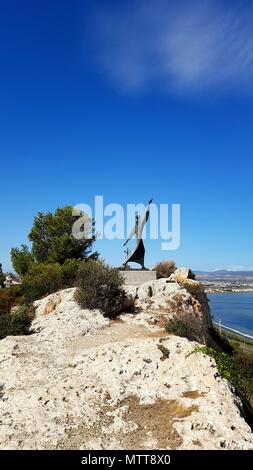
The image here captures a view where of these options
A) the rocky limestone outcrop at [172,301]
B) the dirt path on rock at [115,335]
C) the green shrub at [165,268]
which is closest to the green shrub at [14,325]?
the dirt path on rock at [115,335]

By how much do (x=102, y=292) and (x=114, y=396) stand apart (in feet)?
28.6

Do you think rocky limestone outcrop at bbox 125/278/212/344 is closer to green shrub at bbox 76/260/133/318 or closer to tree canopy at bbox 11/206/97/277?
green shrub at bbox 76/260/133/318

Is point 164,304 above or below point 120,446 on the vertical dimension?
above

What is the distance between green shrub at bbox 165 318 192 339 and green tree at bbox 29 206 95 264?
62.0 ft

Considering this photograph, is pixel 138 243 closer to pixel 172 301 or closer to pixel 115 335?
pixel 172 301

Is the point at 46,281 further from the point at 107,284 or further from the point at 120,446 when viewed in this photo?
the point at 120,446

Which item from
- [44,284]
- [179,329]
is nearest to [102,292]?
[179,329]

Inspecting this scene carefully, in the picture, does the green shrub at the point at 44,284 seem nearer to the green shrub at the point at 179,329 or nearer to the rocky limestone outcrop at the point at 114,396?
the rocky limestone outcrop at the point at 114,396

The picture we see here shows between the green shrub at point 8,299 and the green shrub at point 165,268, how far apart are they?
437 inches

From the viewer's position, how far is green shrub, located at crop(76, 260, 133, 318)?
709 inches

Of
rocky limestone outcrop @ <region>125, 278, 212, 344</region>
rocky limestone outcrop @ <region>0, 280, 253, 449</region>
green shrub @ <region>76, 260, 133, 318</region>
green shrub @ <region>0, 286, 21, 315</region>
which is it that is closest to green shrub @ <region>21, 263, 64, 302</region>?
green shrub @ <region>0, 286, 21, 315</region>
